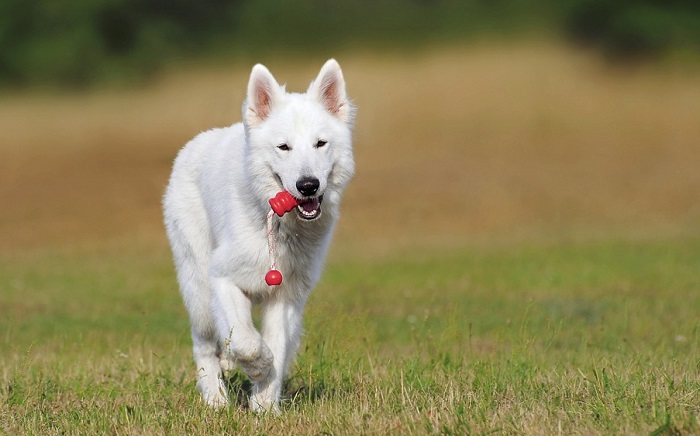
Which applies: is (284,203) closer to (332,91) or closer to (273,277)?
(273,277)

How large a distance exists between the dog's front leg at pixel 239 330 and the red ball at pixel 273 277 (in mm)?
262

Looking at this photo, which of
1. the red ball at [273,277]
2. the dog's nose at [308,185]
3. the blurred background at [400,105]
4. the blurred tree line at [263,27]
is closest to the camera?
the dog's nose at [308,185]

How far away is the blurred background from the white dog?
1278 centimetres

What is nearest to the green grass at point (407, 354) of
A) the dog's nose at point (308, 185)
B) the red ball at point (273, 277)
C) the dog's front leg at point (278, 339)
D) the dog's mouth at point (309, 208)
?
the dog's front leg at point (278, 339)

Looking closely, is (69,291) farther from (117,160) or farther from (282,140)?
(117,160)

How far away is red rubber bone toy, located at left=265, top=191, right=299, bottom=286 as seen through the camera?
227 inches

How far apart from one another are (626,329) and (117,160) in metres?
17.9

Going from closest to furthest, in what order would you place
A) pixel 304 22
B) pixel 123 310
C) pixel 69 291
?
pixel 123 310 < pixel 69 291 < pixel 304 22

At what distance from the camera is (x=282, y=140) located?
5824mm

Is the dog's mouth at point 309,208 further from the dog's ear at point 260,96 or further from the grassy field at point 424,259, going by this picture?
the grassy field at point 424,259

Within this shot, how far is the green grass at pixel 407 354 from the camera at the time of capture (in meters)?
5.35

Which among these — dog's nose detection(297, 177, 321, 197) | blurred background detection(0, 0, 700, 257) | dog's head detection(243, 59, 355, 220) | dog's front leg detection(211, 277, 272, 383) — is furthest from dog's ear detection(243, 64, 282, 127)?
blurred background detection(0, 0, 700, 257)

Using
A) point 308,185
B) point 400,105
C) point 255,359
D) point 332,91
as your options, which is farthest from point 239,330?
point 400,105

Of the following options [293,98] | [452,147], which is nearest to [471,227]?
[452,147]
